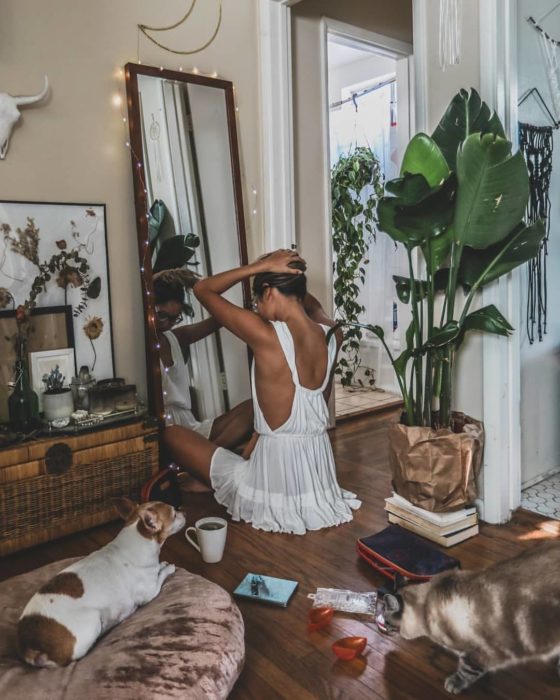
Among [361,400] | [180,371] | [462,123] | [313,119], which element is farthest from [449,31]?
[361,400]

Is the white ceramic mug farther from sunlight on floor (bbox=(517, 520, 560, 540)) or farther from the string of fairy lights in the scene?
sunlight on floor (bbox=(517, 520, 560, 540))

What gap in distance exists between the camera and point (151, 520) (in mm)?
1944

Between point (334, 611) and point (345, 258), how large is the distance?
142 inches

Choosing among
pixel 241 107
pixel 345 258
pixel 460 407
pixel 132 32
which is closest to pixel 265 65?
pixel 241 107

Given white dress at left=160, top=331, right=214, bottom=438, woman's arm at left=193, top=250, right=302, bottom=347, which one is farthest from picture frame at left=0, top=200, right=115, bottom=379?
woman's arm at left=193, top=250, right=302, bottom=347

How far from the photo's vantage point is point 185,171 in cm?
331

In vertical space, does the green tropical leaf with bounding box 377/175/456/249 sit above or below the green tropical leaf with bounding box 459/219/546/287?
above

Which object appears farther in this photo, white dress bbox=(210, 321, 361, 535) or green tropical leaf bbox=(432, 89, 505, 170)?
white dress bbox=(210, 321, 361, 535)

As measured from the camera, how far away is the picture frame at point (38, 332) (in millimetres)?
2795

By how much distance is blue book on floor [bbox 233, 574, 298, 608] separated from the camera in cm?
209

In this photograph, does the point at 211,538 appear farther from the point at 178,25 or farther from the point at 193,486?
the point at 178,25

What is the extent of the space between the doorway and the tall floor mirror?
167cm

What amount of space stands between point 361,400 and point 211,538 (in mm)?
2853

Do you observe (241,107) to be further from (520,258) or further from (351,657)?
(351,657)
